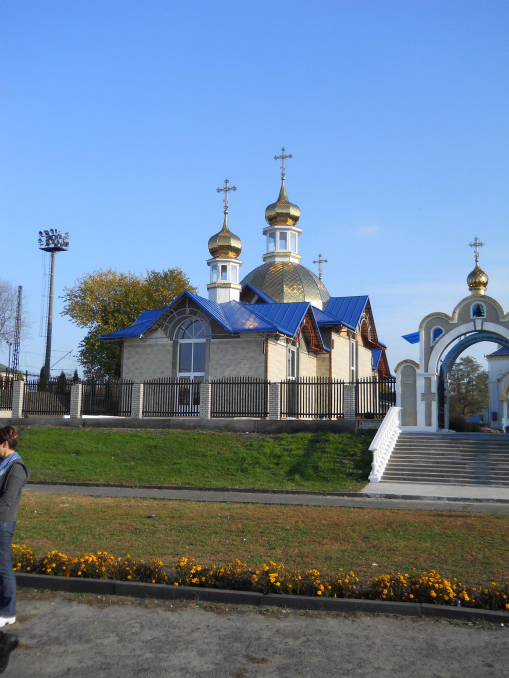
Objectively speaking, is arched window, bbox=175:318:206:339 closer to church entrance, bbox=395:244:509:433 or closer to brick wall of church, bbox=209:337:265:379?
brick wall of church, bbox=209:337:265:379

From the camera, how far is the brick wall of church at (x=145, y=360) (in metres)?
26.6

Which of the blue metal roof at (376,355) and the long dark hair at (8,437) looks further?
the blue metal roof at (376,355)

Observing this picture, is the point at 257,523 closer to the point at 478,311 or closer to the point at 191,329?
the point at 478,311

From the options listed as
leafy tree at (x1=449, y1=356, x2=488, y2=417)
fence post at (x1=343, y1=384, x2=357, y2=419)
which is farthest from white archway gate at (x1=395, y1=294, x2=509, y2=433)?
leafy tree at (x1=449, y1=356, x2=488, y2=417)

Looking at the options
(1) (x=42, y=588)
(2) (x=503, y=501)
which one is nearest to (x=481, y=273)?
(2) (x=503, y=501)

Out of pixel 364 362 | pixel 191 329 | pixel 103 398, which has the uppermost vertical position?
pixel 191 329

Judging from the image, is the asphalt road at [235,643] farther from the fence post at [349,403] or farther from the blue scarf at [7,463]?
the fence post at [349,403]

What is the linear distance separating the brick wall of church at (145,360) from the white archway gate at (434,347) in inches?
392

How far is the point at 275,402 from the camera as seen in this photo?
20672mm

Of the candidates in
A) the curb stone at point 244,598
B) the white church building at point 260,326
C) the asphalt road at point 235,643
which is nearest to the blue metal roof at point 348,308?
the white church building at point 260,326

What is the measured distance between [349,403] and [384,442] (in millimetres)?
2649

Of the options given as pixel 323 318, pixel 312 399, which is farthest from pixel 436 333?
pixel 323 318

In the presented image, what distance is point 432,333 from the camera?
21.9 metres

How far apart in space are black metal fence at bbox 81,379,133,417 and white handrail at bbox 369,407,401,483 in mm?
9562
